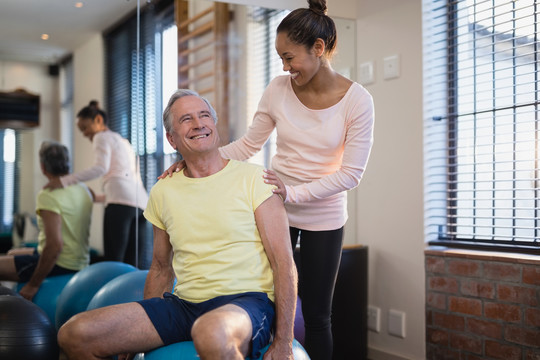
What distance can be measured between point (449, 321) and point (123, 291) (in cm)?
145

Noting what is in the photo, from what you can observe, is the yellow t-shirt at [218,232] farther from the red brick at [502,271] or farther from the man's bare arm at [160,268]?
the red brick at [502,271]

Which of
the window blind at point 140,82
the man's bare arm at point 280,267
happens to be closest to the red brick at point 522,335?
the man's bare arm at point 280,267

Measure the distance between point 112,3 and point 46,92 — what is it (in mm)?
619

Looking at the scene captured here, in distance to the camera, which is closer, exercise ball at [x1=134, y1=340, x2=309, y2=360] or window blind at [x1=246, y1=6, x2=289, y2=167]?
exercise ball at [x1=134, y1=340, x2=309, y2=360]

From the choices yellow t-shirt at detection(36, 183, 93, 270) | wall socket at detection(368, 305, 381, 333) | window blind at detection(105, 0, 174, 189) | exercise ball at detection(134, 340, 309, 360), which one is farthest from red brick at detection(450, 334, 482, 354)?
yellow t-shirt at detection(36, 183, 93, 270)

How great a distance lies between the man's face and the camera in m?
1.85

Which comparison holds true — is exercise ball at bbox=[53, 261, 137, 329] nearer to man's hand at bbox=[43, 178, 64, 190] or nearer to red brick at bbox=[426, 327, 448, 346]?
man's hand at bbox=[43, 178, 64, 190]

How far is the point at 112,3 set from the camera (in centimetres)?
310

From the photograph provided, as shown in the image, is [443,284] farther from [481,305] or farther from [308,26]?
[308,26]

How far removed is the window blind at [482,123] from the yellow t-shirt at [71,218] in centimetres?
180

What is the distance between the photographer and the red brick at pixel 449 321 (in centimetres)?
270

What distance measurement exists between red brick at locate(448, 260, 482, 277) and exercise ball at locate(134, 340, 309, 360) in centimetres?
118

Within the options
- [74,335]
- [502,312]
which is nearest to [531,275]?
[502,312]

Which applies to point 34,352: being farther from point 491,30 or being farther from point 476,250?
point 491,30
